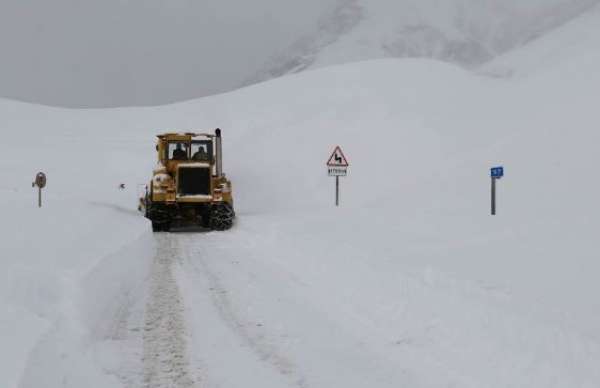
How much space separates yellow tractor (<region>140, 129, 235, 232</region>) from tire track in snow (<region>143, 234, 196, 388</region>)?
944cm

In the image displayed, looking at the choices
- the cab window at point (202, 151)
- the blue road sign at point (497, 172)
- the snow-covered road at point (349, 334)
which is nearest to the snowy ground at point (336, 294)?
the snow-covered road at point (349, 334)

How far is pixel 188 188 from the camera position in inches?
811

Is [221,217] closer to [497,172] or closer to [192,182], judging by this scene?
[192,182]

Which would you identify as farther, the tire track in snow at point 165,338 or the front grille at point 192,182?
the front grille at point 192,182

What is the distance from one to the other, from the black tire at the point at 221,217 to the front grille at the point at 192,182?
0.77 meters

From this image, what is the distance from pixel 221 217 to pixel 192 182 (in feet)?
5.21

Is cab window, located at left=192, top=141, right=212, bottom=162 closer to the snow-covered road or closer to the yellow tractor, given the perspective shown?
the yellow tractor

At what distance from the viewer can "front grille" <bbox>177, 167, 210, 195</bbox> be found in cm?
2058

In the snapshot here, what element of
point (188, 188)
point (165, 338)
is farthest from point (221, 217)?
point (165, 338)

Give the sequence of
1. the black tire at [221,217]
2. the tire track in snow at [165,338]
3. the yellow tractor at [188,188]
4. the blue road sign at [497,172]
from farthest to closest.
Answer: the yellow tractor at [188,188], the black tire at [221,217], the blue road sign at [497,172], the tire track in snow at [165,338]

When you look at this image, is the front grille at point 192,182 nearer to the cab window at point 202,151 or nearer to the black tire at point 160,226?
the cab window at point 202,151

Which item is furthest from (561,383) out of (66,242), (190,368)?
(66,242)

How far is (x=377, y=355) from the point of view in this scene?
6.00m

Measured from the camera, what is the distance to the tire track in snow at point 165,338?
5.33 meters
